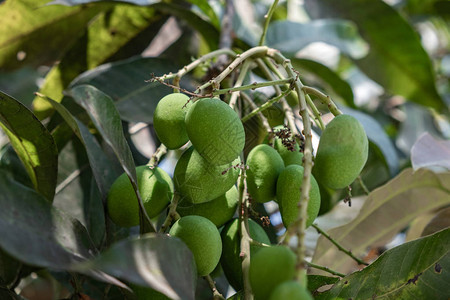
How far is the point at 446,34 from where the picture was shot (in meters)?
2.37

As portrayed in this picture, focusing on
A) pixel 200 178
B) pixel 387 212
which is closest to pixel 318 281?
pixel 200 178

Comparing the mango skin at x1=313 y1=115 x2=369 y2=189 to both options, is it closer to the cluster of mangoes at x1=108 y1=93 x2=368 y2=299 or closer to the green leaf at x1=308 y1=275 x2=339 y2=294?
the cluster of mangoes at x1=108 y1=93 x2=368 y2=299

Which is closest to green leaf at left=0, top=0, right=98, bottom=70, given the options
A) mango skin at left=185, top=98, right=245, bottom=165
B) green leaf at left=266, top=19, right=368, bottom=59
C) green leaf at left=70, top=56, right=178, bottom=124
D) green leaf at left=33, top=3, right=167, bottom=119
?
green leaf at left=33, top=3, right=167, bottom=119

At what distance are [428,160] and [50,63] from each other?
40.1 inches

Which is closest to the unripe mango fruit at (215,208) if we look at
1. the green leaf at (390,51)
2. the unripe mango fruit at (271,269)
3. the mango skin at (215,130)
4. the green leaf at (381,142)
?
the mango skin at (215,130)

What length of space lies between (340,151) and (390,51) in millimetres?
1094

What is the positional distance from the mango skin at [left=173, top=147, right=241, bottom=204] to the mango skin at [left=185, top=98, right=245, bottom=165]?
33 millimetres

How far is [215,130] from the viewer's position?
622mm

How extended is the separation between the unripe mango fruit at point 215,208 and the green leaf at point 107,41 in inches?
23.2

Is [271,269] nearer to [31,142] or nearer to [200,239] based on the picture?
[200,239]

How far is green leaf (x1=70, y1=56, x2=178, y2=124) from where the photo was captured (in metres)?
1.04

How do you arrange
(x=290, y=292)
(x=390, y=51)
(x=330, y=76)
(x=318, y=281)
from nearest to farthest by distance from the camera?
1. (x=290, y=292)
2. (x=318, y=281)
3. (x=330, y=76)
4. (x=390, y=51)

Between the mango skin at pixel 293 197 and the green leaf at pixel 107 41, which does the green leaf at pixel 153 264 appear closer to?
the mango skin at pixel 293 197

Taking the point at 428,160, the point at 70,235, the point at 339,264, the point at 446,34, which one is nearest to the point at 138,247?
the point at 70,235
